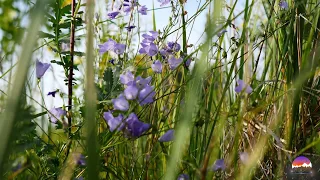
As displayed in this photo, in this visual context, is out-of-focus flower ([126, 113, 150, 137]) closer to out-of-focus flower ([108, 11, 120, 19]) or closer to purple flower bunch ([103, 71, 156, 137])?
purple flower bunch ([103, 71, 156, 137])

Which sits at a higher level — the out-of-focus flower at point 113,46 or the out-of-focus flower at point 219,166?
the out-of-focus flower at point 113,46

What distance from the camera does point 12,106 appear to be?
0.37 meters

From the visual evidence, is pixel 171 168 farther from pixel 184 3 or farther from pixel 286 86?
pixel 286 86

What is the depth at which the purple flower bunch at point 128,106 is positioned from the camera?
2.99ft

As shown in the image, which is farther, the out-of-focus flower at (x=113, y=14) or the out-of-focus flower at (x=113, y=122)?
the out-of-focus flower at (x=113, y=14)

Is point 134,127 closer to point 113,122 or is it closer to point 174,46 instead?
point 113,122

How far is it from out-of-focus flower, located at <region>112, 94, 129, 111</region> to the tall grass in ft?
0.08

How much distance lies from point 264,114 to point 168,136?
69cm

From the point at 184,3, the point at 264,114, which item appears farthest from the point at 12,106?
the point at 264,114

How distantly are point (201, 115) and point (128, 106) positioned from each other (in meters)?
0.18

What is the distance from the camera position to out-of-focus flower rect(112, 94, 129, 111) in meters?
0.96

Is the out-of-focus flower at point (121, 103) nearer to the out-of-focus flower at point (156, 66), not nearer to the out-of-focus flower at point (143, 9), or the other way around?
the out-of-focus flower at point (156, 66)

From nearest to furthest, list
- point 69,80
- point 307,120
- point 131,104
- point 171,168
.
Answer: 1. point 171,168
2. point 131,104
3. point 69,80
4. point 307,120

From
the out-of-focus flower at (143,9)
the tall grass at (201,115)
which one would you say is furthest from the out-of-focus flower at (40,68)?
the out-of-focus flower at (143,9)
